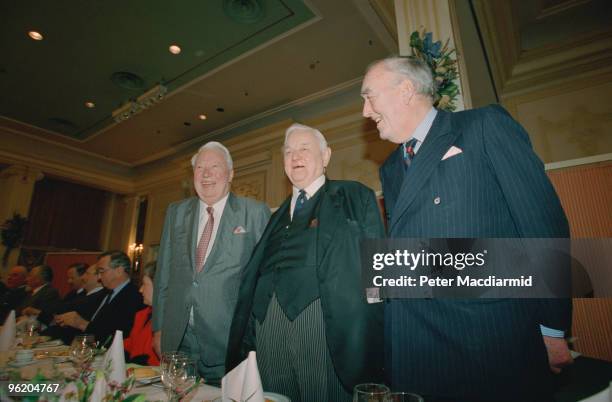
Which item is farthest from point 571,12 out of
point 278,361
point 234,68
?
point 278,361

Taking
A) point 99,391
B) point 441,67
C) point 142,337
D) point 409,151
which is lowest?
point 142,337

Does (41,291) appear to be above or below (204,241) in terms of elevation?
below

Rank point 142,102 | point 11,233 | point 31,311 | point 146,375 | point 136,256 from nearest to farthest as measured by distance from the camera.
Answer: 1. point 146,375
2. point 31,311
3. point 142,102
4. point 11,233
5. point 136,256

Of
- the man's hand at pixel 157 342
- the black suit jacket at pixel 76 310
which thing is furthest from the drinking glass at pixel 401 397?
the black suit jacket at pixel 76 310

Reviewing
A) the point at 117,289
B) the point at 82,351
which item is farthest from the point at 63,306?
the point at 82,351

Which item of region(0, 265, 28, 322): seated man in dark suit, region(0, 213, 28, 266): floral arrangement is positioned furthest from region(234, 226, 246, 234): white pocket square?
region(0, 213, 28, 266): floral arrangement

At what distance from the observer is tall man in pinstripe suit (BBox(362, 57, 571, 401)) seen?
0.92 m

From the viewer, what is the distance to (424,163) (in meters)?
1.13

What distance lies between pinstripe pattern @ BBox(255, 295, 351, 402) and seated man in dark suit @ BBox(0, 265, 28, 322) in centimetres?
549

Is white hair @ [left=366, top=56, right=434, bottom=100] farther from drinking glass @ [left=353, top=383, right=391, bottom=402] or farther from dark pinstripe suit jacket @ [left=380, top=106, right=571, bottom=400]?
drinking glass @ [left=353, top=383, right=391, bottom=402]

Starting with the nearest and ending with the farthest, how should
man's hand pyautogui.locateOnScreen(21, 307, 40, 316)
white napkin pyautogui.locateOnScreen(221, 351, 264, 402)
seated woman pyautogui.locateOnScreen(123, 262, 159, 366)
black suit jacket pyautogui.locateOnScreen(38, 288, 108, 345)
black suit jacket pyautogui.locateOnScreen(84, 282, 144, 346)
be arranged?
white napkin pyautogui.locateOnScreen(221, 351, 264, 402) → seated woman pyautogui.locateOnScreen(123, 262, 159, 366) → black suit jacket pyautogui.locateOnScreen(84, 282, 144, 346) → black suit jacket pyautogui.locateOnScreen(38, 288, 108, 345) → man's hand pyautogui.locateOnScreen(21, 307, 40, 316)

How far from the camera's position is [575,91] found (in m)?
4.59

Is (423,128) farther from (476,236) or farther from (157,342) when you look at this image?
(157,342)

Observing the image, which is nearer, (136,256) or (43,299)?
(43,299)
